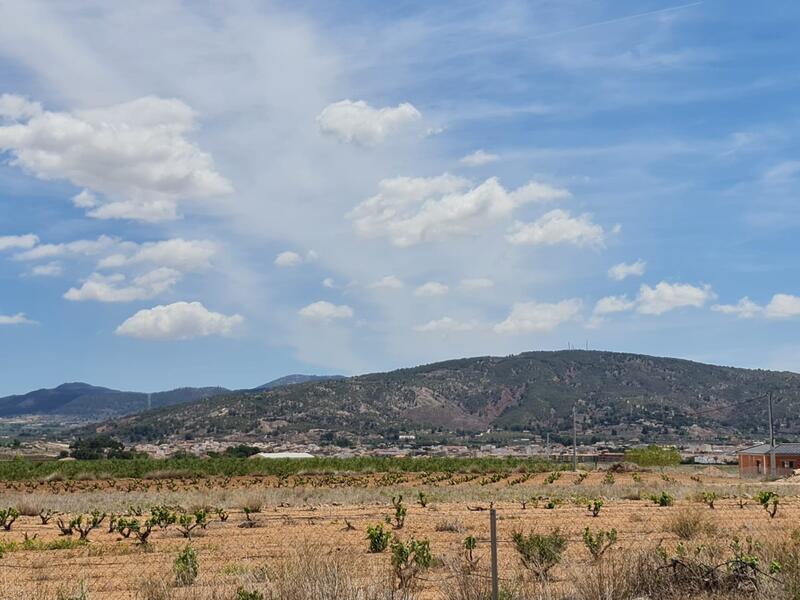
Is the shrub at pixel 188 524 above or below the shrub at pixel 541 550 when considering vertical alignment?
below

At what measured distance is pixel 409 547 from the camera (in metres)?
15.9

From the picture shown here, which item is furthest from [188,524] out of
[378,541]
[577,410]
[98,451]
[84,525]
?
[577,410]

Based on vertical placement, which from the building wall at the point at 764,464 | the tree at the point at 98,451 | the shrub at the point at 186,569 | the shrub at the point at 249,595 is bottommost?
the building wall at the point at 764,464

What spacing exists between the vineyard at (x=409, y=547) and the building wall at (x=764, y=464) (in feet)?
73.9

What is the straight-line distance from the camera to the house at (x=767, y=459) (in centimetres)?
7112

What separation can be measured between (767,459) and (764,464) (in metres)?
1.68

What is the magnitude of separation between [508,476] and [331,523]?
4123 centimetres

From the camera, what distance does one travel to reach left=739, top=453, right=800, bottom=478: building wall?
68.4 m

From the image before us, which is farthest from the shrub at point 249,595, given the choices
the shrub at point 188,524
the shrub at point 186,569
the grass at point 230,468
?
the grass at point 230,468

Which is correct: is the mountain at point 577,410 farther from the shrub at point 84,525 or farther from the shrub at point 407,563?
the shrub at point 407,563

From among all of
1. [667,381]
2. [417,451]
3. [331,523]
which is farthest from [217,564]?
[667,381]

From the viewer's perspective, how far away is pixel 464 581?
10680 mm

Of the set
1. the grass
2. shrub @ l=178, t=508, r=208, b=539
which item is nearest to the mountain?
the grass

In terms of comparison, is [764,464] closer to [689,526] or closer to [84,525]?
[689,526]
